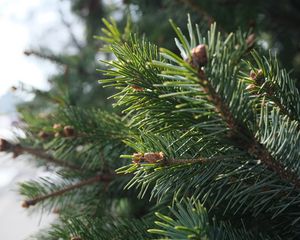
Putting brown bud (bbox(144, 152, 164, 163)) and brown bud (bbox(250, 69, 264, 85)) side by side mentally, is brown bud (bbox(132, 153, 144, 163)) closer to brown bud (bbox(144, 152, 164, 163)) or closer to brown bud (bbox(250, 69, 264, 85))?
brown bud (bbox(144, 152, 164, 163))

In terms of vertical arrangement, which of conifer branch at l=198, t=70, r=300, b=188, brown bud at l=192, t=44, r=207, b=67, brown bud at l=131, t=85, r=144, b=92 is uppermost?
brown bud at l=192, t=44, r=207, b=67

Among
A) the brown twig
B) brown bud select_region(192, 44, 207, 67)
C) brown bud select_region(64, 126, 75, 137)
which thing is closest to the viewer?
brown bud select_region(192, 44, 207, 67)

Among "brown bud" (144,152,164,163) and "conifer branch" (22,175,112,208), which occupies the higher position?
"brown bud" (144,152,164,163)

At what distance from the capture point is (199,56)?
8.5 inches

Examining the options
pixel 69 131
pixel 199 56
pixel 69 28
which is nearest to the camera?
pixel 199 56

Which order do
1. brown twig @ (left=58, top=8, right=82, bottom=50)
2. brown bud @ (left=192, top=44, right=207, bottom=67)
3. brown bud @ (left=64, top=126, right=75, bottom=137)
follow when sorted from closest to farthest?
brown bud @ (left=192, top=44, right=207, bottom=67) < brown bud @ (left=64, top=126, right=75, bottom=137) < brown twig @ (left=58, top=8, right=82, bottom=50)

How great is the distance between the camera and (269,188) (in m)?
0.30

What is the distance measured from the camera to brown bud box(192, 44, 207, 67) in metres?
0.22

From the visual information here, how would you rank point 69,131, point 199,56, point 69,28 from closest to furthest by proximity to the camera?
point 199,56, point 69,131, point 69,28

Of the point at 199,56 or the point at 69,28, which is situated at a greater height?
the point at 69,28

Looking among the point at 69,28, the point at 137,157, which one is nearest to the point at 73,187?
the point at 137,157

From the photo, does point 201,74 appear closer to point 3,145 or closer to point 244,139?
point 244,139

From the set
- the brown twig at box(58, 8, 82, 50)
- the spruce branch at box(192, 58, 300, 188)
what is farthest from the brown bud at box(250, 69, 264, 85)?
the brown twig at box(58, 8, 82, 50)

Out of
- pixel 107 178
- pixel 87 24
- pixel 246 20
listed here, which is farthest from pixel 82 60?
pixel 107 178
